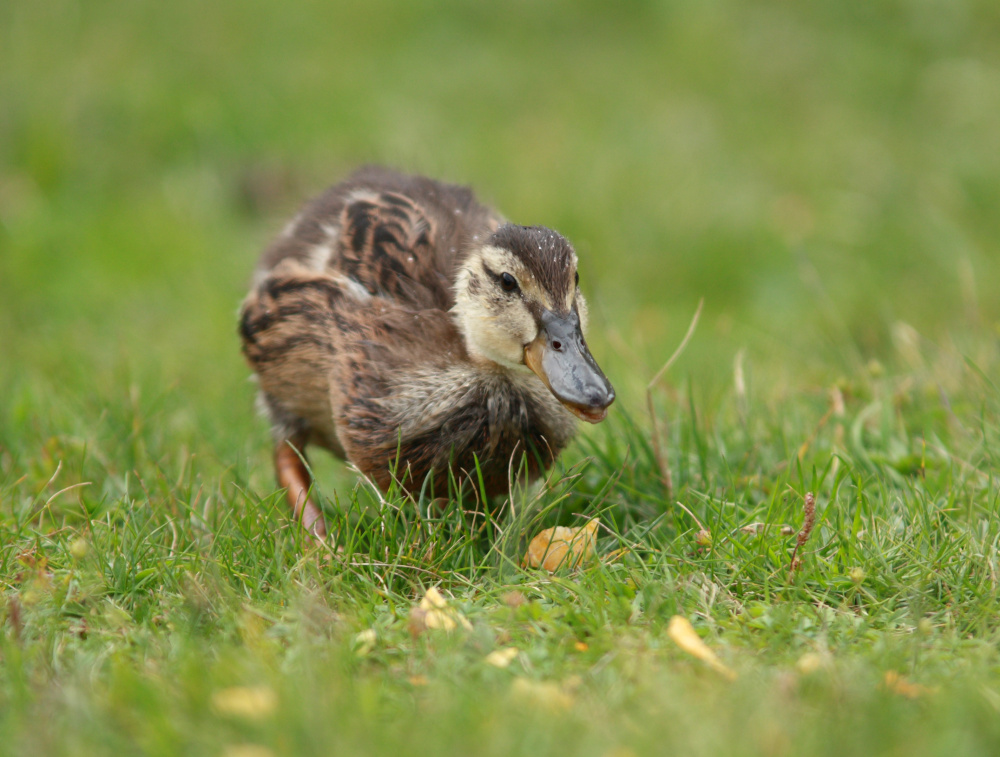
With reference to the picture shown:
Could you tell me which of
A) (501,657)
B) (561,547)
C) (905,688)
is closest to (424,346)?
(561,547)

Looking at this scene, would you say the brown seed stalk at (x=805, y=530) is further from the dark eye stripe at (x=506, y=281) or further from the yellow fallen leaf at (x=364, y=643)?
the yellow fallen leaf at (x=364, y=643)

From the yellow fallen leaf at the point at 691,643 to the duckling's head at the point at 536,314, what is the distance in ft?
2.37

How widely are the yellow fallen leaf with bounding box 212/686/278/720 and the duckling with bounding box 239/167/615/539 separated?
0.95m

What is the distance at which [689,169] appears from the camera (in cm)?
848

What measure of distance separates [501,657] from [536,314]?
1.16m

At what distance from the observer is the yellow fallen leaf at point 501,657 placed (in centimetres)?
260

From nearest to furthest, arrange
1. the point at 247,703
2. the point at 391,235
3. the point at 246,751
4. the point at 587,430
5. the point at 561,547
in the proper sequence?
the point at 246,751 < the point at 247,703 < the point at 561,547 < the point at 391,235 < the point at 587,430

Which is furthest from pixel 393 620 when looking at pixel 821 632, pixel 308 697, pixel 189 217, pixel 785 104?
pixel 785 104

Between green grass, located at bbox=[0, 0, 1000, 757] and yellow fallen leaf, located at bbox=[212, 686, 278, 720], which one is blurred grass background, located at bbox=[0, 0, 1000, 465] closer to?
green grass, located at bbox=[0, 0, 1000, 757]

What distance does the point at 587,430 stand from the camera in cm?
425

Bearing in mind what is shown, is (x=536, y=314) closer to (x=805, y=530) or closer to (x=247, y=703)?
(x=805, y=530)

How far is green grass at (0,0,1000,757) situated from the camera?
2.39 metres

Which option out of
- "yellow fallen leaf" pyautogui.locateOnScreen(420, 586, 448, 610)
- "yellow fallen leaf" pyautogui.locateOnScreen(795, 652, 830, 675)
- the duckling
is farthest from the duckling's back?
"yellow fallen leaf" pyautogui.locateOnScreen(795, 652, 830, 675)

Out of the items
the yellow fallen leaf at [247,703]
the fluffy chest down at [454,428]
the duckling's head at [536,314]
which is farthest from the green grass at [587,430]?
the duckling's head at [536,314]
